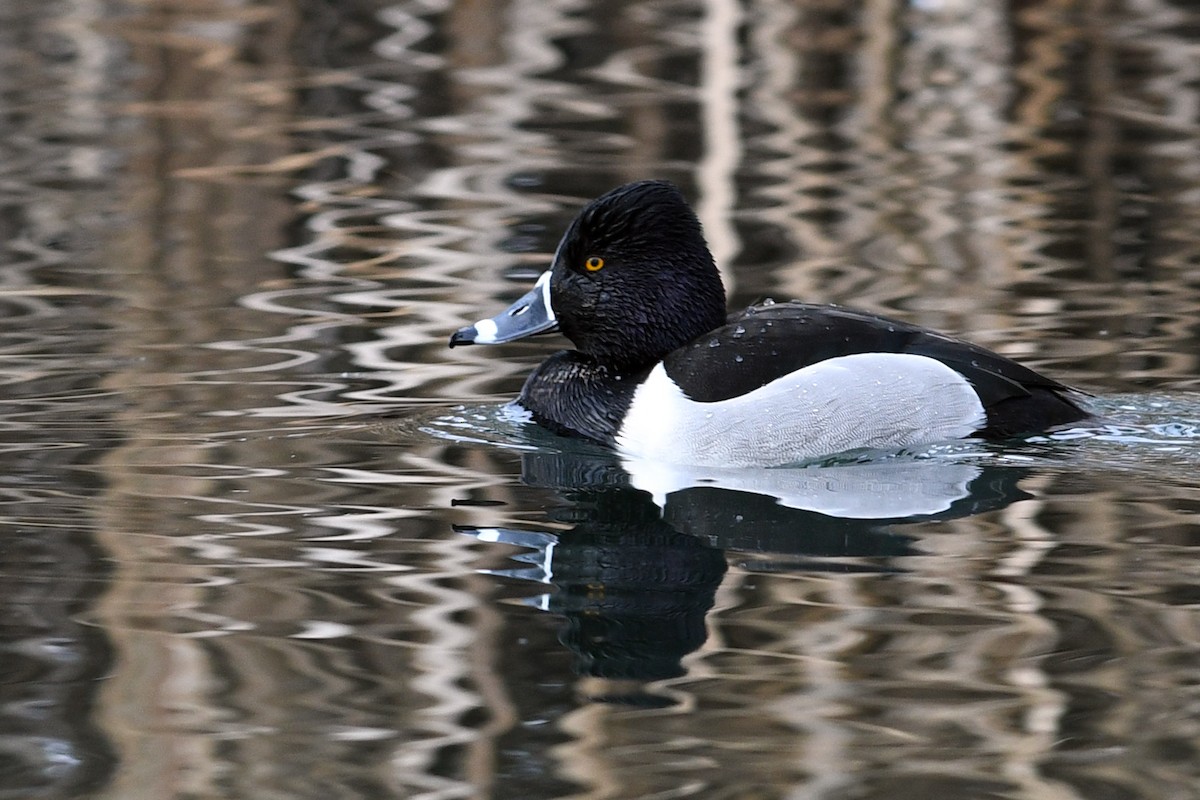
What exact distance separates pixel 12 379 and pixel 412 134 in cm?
678

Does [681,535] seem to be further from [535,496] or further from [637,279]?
[637,279]

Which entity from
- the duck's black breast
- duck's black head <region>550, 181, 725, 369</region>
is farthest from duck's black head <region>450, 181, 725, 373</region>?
the duck's black breast

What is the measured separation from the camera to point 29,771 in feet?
13.3

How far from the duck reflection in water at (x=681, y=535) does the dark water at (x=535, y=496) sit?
0.07 ft

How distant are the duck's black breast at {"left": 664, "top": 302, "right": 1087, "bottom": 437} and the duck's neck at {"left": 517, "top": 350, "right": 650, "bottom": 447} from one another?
0.31 m

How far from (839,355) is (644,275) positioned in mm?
865

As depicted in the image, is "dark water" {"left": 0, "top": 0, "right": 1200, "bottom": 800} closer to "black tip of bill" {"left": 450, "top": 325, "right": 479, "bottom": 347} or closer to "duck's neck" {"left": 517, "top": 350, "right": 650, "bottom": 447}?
"duck's neck" {"left": 517, "top": 350, "right": 650, "bottom": 447}

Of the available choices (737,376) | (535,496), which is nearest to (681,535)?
(535,496)

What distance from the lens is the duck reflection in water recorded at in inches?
193

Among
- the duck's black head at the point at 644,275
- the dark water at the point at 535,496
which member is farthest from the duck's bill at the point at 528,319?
the dark water at the point at 535,496

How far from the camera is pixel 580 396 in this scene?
7211 mm

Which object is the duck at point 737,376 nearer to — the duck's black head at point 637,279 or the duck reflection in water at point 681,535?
the duck's black head at point 637,279

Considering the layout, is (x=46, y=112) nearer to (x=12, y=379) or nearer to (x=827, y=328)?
(x=12, y=379)

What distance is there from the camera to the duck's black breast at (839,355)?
6738 mm
